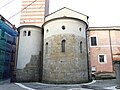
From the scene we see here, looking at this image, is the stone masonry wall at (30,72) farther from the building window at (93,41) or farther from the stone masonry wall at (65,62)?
the building window at (93,41)

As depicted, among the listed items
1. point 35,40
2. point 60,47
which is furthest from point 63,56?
point 35,40

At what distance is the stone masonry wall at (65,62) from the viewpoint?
12.5 m

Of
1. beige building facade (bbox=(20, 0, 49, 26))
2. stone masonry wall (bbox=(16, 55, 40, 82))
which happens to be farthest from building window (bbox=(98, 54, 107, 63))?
beige building facade (bbox=(20, 0, 49, 26))

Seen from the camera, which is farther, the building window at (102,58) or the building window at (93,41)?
the building window at (93,41)

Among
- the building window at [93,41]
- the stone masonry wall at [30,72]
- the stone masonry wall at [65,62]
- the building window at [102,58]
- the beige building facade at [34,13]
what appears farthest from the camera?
the beige building facade at [34,13]

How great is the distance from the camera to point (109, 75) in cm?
1661

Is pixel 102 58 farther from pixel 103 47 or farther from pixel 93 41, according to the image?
pixel 93 41

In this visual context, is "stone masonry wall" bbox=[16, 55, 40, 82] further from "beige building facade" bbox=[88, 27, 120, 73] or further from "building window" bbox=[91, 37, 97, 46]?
"building window" bbox=[91, 37, 97, 46]

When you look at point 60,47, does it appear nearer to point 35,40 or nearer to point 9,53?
point 35,40

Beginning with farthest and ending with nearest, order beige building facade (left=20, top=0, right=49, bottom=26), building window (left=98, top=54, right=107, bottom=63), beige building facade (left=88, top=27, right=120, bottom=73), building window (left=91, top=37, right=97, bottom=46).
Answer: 1. beige building facade (left=20, top=0, right=49, bottom=26)
2. building window (left=91, top=37, right=97, bottom=46)
3. building window (left=98, top=54, right=107, bottom=63)
4. beige building facade (left=88, top=27, right=120, bottom=73)

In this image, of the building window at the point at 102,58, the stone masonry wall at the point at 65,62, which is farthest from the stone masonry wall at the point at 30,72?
the building window at the point at 102,58

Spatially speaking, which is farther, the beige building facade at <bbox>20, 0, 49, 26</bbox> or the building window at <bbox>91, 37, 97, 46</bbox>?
the beige building facade at <bbox>20, 0, 49, 26</bbox>

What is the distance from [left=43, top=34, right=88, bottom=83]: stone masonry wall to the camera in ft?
41.1

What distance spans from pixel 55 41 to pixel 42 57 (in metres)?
2.94
